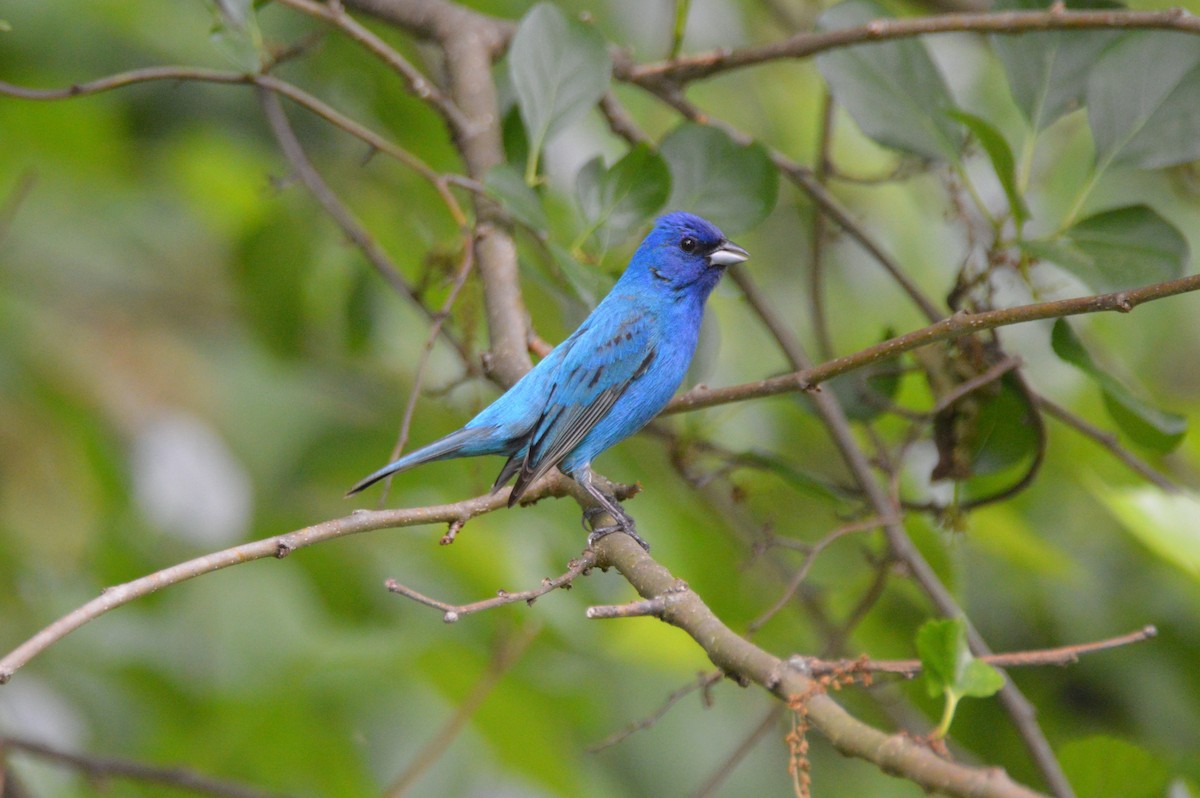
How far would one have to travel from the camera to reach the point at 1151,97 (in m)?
3.21

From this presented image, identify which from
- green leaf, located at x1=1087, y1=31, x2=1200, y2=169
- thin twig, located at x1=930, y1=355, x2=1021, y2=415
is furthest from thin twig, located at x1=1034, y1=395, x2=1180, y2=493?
green leaf, located at x1=1087, y1=31, x2=1200, y2=169

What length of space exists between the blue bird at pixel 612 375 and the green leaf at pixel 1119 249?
3.32 ft

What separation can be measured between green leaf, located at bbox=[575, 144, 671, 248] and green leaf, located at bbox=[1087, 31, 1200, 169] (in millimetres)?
1187

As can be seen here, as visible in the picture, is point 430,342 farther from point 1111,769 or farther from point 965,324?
point 1111,769

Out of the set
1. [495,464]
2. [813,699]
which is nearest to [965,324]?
[813,699]

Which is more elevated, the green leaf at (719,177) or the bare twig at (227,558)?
the green leaf at (719,177)

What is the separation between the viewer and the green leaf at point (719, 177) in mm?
3596

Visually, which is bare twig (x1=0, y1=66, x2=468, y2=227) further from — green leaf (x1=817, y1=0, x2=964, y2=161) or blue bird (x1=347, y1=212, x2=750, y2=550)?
green leaf (x1=817, y1=0, x2=964, y2=161)

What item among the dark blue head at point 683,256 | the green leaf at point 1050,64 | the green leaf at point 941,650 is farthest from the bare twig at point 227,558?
the green leaf at point 1050,64

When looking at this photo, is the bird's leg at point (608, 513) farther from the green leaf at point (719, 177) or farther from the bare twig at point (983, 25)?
the bare twig at point (983, 25)

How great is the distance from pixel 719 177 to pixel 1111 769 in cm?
193

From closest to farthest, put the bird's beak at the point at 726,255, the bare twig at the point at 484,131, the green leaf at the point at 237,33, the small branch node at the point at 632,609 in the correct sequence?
the small branch node at the point at 632,609
the bare twig at the point at 484,131
the green leaf at the point at 237,33
the bird's beak at the point at 726,255

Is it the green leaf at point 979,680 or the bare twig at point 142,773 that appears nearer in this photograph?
the green leaf at point 979,680

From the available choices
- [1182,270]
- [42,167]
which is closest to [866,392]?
[1182,270]
